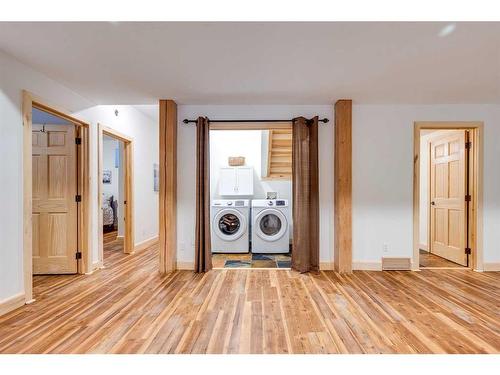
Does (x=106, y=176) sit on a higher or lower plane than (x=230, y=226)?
higher

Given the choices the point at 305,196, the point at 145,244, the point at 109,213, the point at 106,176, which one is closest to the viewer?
the point at 305,196

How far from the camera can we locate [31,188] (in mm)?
2592

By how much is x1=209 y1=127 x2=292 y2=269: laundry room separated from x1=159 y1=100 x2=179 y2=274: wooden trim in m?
0.77

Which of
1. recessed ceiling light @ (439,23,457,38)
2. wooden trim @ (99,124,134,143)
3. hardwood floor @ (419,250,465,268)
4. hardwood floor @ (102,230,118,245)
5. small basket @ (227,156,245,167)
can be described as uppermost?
recessed ceiling light @ (439,23,457,38)

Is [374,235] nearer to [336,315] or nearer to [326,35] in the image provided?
[336,315]

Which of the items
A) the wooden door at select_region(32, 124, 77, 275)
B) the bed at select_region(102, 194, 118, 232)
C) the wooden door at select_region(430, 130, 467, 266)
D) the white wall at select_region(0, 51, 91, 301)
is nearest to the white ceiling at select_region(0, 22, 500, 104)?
the white wall at select_region(0, 51, 91, 301)

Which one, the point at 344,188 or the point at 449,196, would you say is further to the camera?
the point at 449,196

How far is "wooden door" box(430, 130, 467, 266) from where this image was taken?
12.7 feet

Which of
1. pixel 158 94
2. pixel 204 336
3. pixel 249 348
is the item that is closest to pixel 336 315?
pixel 249 348

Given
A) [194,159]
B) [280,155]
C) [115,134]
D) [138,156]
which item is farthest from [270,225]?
[115,134]

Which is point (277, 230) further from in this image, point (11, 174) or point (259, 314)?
point (11, 174)

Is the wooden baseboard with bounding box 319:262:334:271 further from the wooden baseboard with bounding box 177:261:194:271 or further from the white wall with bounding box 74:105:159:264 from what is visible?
the white wall with bounding box 74:105:159:264

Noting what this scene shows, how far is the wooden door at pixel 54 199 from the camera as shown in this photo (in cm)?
343

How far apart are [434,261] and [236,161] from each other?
11.5 feet
